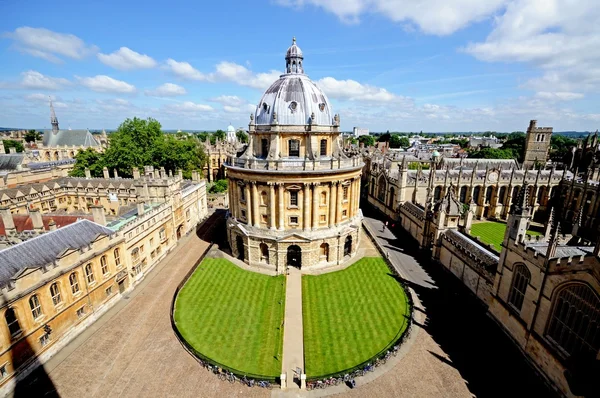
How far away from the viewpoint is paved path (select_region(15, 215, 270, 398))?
1878 centimetres

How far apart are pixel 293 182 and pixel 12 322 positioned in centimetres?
2471

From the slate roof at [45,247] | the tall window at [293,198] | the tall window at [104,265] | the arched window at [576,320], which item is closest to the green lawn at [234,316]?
the tall window at [104,265]

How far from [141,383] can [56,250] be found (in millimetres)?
12920

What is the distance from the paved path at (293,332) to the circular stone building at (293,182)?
3.72m

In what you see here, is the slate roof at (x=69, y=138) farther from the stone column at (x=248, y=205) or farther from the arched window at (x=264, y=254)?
the arched window at (x=264, y=254)

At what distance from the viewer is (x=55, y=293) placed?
72.1 ft

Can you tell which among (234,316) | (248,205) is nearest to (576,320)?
(234,316)

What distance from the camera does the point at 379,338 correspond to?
23.3 meters

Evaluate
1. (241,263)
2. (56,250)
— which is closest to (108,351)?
(56,250)

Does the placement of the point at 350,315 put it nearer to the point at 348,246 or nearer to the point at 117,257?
the point at 348,246

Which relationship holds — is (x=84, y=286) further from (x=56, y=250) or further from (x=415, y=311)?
(x=415, y=311)

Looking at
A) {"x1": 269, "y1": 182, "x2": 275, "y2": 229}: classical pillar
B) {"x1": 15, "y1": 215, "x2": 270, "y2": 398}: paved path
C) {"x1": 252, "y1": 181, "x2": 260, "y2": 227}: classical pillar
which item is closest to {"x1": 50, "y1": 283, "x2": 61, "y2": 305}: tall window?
{"x1": 15, "y1": 215, "x2": 270, "y2": 398}: paved path

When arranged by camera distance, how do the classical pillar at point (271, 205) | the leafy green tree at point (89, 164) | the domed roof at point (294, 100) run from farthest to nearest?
the leafy green tree at point (89, 164)
the domed roof at point (294, 100)
the classical pillar at point (271, 205)

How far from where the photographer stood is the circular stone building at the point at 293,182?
32.7m
